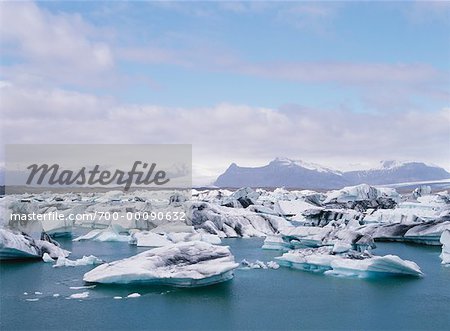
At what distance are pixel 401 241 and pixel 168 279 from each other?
15.1 metres

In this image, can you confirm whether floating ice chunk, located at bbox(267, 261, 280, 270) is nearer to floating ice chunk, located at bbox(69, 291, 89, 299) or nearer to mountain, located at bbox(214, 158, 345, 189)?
floating ice chunk, located at bbox(69, 291, 89, 299)

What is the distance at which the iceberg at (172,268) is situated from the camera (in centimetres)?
1355

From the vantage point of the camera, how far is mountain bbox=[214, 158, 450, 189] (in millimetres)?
157375

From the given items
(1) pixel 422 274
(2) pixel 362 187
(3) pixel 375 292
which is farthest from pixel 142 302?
(2) pixel 362 187

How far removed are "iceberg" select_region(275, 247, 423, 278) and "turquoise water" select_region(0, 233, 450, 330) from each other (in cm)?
35

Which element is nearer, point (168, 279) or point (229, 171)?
point (168, 279)

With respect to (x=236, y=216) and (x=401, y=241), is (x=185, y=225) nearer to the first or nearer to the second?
(x=236, y=216)

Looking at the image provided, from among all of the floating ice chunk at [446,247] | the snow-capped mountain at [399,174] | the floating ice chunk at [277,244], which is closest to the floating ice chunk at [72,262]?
the floating ice chunk at [277,244]

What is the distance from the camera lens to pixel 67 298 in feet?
42.0

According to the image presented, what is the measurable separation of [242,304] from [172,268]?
2.25 m

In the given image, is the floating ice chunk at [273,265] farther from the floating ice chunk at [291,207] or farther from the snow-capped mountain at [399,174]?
the snow-capped mountain at [399,174]

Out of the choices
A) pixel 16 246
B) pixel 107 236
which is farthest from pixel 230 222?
pixel 16 246

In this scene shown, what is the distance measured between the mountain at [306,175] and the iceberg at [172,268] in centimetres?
13192

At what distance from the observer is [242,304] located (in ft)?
41.3
